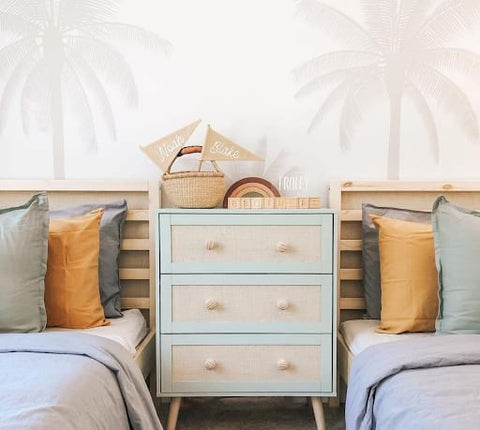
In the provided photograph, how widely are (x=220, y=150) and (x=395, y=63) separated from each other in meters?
0.84

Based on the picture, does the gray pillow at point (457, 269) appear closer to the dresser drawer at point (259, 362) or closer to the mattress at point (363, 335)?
the mattress at point (363, 335)

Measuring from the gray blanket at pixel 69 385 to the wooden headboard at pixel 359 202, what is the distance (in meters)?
0.98

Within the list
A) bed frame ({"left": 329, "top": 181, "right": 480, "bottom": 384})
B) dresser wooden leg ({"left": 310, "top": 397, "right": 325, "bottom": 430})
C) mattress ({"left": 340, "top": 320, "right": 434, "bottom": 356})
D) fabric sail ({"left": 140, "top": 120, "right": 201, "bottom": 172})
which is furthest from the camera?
bed frame ({"left": 329, "top": 181, "right": 480, "bottom": 384})

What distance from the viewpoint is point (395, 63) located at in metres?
2.24

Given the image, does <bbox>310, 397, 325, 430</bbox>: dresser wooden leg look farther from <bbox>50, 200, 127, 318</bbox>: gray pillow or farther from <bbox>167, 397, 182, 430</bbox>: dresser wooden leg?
<bbox>50, 200, 127, 318</bbox>: gray pillow

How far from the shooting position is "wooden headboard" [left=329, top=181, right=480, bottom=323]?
2201mm

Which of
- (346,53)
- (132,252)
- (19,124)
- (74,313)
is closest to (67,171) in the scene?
(19,124)

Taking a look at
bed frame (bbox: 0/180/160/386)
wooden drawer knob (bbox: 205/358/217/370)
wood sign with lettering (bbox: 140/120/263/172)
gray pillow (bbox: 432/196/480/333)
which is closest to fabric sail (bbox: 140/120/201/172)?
wood sign with lettering (bbox: 140/120/263/172)

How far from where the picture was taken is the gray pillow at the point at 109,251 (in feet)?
6.76

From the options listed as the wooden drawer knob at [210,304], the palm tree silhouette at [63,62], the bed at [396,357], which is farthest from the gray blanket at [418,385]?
the palm tree silhouette at [63,62]

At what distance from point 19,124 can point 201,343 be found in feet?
3.96

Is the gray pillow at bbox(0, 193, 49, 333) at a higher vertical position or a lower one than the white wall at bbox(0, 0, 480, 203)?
lower

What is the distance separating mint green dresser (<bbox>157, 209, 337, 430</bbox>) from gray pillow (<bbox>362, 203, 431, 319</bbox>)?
28cm

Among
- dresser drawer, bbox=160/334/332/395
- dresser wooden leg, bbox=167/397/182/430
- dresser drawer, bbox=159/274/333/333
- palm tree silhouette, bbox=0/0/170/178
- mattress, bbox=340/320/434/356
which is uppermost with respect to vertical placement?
palm tree silhouette, bbox=0/0/170/178
